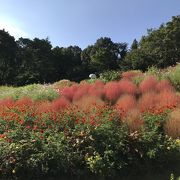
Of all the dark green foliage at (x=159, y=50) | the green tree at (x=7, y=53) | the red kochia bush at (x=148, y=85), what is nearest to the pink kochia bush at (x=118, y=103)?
the red kochia bush at (x=148, y=85)

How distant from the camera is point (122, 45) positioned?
5544cm

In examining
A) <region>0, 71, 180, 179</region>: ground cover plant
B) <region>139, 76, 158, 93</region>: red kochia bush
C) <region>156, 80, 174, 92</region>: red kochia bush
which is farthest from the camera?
<region>139, 76, 158, 93</region>: red kochia bush

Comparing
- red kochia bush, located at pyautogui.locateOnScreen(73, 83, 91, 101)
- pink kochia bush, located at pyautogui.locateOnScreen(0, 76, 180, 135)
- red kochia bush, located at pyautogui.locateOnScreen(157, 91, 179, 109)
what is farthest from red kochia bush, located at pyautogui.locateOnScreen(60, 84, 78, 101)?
red kochia bush, located at pyautogui.locateOnScreen(157, 91, 179, 109)

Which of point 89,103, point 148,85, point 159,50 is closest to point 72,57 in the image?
point 159,50

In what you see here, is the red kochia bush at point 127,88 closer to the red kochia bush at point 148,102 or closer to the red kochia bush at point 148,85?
the red kochia bush at point 148,85

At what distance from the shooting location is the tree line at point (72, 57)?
40.0 m

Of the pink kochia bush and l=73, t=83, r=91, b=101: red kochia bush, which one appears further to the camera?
l=73, t=83, r=91, b=101: red kochia bush

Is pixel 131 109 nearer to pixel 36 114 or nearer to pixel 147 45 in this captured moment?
pixel 36 114

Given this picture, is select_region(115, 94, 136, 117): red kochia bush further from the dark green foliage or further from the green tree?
the green tree

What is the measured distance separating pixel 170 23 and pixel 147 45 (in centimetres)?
383

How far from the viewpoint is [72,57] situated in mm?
50594

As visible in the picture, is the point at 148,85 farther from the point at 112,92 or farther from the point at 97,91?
the point at 97,91

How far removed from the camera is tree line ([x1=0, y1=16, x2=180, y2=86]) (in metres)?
40.0

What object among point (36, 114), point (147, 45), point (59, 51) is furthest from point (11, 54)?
point (36, 114)
